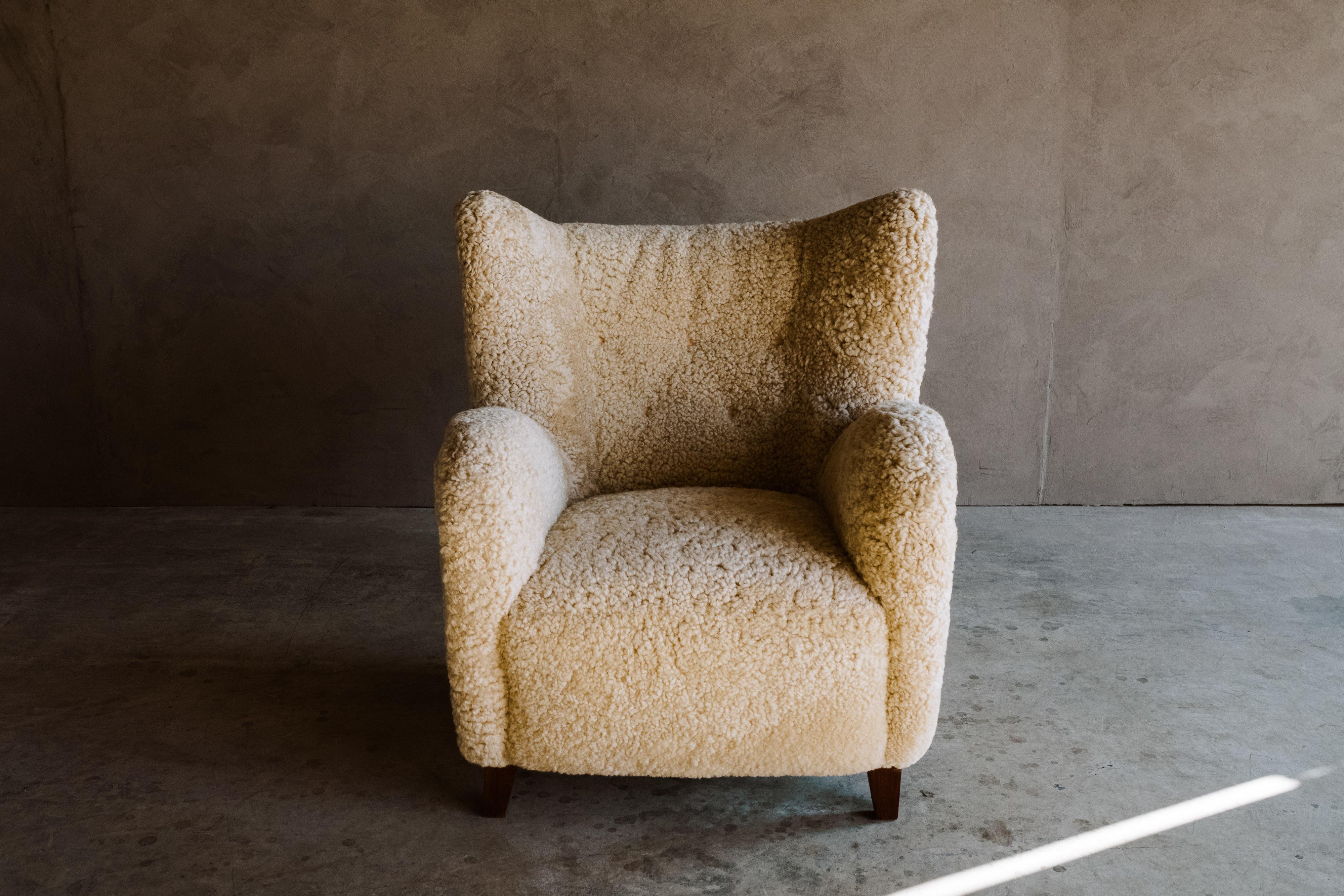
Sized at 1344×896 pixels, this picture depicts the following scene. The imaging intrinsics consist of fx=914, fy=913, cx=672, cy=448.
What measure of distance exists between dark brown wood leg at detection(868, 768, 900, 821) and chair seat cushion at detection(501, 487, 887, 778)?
0.21ft

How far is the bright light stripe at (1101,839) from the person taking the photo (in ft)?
3.94

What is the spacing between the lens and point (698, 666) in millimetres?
1209

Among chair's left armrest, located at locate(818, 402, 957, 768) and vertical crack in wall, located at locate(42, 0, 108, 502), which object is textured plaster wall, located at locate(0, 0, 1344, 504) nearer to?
vertical crack in wall, located at locate(42, 0, 108, 502)

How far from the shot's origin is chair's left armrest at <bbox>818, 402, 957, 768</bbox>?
47.2 inches

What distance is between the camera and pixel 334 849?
4.17ft

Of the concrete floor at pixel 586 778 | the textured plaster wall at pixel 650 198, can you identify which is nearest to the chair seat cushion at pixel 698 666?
the concrete floor at pixel 586 778

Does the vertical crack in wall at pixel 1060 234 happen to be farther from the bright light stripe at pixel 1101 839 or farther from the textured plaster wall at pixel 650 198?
the bright light stripe at pixel 1101 839

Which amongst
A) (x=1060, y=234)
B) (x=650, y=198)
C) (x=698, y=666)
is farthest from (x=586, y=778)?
(x=1060, y=234)

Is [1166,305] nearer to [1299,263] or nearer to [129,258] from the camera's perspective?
[1299,263]

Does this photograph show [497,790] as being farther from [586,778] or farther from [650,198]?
[650,198]

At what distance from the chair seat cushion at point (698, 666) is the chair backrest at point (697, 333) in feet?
1.36

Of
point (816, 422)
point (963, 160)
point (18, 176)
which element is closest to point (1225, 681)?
point (816, 422)

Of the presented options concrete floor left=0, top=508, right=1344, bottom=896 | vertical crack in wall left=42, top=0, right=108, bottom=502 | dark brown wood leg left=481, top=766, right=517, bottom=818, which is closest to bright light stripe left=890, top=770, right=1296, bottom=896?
concrete floor left=0, top=508, right=1344, bottom=896

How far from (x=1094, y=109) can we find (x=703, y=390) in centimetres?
167
